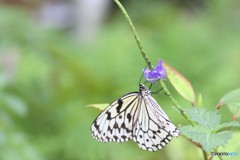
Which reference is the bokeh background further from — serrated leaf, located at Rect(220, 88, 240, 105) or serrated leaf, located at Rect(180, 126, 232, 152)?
serrated leaf, located at Rect(180, 126, 232, 152)

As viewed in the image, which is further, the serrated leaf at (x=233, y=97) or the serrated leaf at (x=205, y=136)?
the serrated leaf at (x=233, y=97)

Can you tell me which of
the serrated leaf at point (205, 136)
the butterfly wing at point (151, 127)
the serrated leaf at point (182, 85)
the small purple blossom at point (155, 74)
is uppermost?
the serrated leaf at point (182, 85)

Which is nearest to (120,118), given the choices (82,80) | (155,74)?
(155,74)

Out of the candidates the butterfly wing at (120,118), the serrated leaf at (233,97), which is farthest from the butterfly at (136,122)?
the serrated leaf at (233,97)

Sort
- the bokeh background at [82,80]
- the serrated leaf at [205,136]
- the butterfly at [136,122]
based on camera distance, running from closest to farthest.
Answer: the serrated leaf at [205,136] → the butterfly at [136,122] → the bokeh background at [82,80]

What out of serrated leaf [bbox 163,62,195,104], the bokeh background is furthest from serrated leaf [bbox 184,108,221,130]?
the bokeh background

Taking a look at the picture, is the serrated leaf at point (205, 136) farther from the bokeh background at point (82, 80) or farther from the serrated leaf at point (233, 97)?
the bokeh background at point (82, 80)

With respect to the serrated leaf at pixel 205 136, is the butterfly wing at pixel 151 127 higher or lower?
higher
